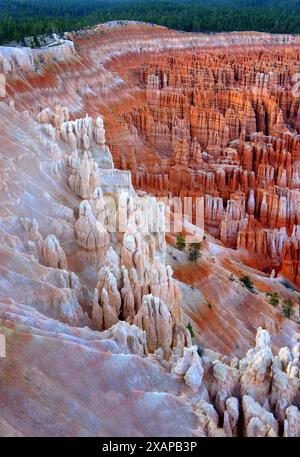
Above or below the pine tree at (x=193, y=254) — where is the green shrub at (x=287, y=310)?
below

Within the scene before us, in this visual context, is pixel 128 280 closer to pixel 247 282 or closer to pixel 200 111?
pixel 247 282

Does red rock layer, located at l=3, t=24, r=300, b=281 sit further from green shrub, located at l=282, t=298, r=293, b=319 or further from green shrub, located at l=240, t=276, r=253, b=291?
green shrub, located at l=282, t=298, r=293, b=319

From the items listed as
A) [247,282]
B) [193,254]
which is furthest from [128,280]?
[247,282]

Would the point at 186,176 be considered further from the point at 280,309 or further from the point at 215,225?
the point at 280,309

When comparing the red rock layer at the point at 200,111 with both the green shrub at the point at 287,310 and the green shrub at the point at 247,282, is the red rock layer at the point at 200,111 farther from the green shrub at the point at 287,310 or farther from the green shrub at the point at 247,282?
the green shrub at the point at 287,310

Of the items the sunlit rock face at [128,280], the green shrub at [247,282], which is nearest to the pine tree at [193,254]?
the sunlit rock face at [128,280]

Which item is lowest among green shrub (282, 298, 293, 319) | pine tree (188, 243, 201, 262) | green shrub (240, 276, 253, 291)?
green shrub (282, 298, 293, 319)

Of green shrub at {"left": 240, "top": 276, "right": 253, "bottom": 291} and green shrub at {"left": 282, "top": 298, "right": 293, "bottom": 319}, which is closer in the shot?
green shrub at {"left": 282, "top": 298, "right": 293, "bottom": 319}

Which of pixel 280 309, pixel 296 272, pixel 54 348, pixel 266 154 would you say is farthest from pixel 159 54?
pixel 54 348

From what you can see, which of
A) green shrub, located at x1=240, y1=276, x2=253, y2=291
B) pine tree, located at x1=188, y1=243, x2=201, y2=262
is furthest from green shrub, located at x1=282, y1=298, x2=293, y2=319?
pine tree, located at x1=188, y1=243, x2=201, y2=262

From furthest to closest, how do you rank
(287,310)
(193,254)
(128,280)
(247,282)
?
(247,282) < (193,254) < (287,310) < (128,280)
